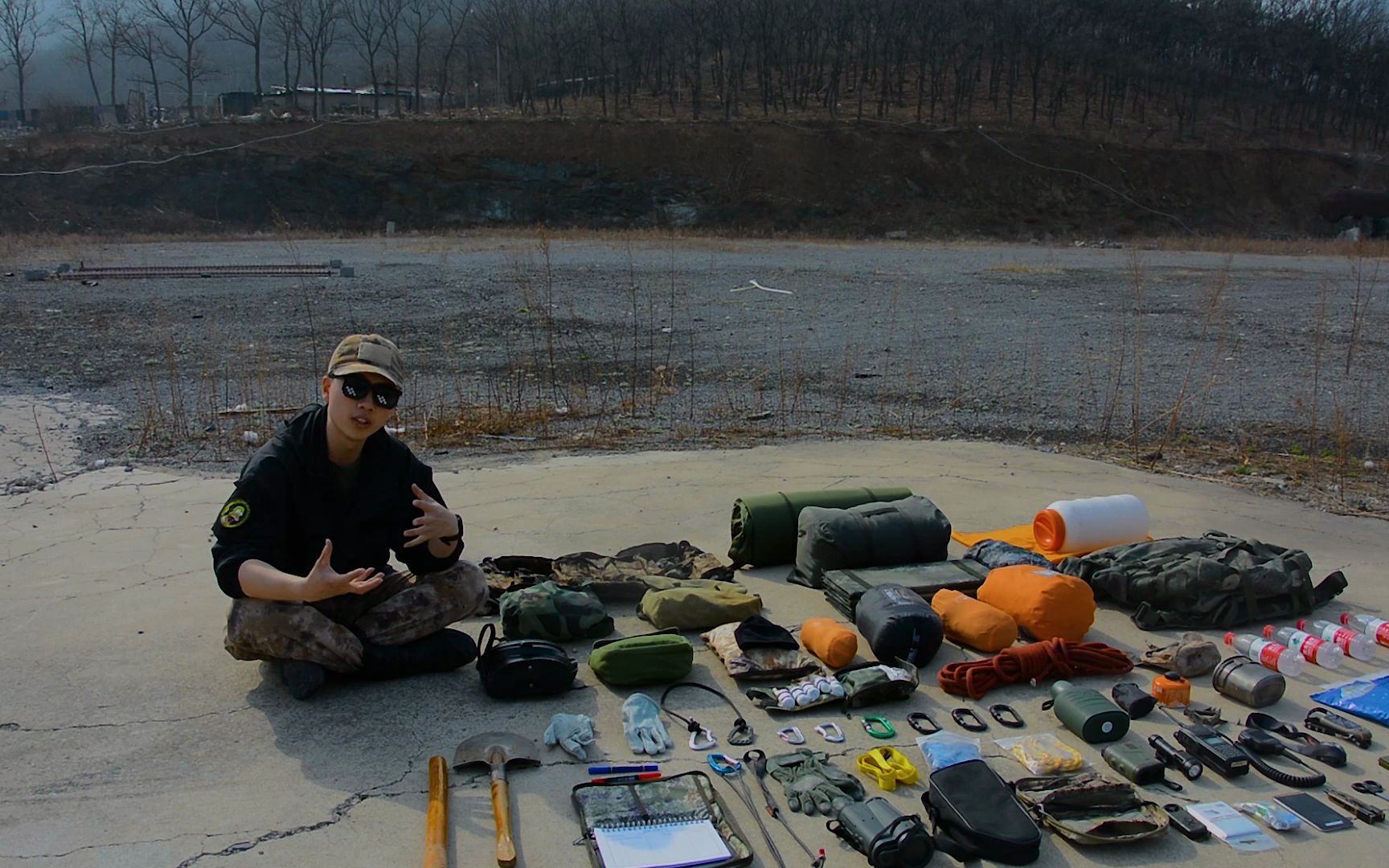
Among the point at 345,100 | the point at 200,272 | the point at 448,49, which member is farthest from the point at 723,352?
the point at 448,49

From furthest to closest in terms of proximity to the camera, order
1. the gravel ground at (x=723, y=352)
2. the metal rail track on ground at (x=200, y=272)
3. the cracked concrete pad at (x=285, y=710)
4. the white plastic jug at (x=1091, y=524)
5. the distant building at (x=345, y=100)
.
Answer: the distant building at (x=345, y=100)
the metal rail track on ground at (x=200, y=272)
the gravel ground at (x=723, y=352)
the white plastic jug at (x=1091, y=524)
the cracked concrete pad at (x=285, y=710)

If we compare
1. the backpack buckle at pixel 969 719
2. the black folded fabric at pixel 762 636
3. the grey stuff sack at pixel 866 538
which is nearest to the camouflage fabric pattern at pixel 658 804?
the black folded fabric at pixel 762 636

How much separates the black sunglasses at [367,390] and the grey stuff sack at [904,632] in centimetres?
200

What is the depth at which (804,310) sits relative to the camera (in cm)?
1487

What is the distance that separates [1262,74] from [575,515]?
261 ft

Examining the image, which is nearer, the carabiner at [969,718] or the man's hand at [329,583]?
the man's hand at [329,583]

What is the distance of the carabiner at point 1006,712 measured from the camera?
12.3 ft

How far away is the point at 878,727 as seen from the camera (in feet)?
12.0

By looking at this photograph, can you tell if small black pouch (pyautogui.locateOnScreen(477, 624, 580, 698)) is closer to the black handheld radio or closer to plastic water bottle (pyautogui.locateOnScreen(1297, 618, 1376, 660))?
the black handheld radio

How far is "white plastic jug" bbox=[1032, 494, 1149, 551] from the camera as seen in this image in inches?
212

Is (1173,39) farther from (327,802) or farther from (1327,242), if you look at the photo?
(327,802)

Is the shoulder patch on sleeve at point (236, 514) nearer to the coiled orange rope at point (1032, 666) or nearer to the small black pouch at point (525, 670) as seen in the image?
the small black pouch at point (525, 670)

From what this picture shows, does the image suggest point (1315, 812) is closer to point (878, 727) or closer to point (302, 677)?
point (878, 727)

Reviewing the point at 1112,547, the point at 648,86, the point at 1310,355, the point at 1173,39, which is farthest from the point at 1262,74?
the point at 1112,547
